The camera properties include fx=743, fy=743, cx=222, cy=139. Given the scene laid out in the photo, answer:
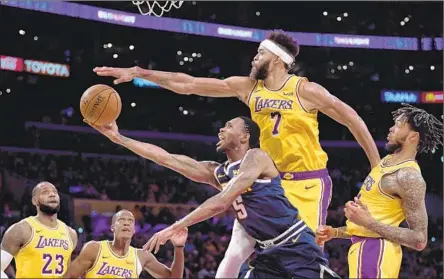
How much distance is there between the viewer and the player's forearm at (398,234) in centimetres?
484

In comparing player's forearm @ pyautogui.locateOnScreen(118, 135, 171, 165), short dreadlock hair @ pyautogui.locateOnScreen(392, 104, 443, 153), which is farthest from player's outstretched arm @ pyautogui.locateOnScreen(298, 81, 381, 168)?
player's forearm @ pyautogui.locateOnScreen(118, 135, 171, 165)

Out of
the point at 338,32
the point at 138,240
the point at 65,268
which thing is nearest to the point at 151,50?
the point at 338,32

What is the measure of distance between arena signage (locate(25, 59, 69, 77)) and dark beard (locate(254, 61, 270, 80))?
15595 millimetres

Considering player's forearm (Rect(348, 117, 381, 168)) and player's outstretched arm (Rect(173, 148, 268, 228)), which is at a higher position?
player's forearm (Rect(348, 117, 381, 168))

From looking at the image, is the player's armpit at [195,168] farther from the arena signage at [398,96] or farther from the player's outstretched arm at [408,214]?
the arena signage at [398,96]

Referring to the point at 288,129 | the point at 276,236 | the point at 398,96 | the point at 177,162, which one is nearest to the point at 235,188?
the point at 276,236

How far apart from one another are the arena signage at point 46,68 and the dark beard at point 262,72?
15.6 meters

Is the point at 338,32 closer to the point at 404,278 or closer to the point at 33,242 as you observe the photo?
the point at 404,278

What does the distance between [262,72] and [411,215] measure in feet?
5.61

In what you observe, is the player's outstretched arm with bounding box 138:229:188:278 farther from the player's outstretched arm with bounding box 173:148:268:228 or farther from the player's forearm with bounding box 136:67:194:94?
the player's outstretched arm with bounding box 173:148:268:228

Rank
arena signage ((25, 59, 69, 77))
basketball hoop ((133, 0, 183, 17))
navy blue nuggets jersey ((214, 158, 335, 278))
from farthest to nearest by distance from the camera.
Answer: arena signage ((25, 59, 69, 77)) < basketball hoop ((133, 0, 183, 17)) < navy blue nuggets jersey ((214, 158, 335, 278))

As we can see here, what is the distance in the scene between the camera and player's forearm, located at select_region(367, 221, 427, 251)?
4840 mm

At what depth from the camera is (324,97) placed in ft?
18.7

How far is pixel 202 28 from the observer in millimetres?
23906
